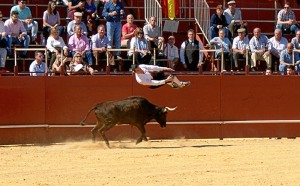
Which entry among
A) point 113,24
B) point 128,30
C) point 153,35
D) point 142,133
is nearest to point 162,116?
point 142,133

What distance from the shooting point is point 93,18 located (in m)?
21.3

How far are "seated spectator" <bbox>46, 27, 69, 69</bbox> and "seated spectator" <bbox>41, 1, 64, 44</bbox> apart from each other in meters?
0.68

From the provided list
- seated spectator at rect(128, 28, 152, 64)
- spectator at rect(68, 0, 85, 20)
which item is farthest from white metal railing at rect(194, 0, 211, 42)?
spectator at rect(68, 0, 85, 20)

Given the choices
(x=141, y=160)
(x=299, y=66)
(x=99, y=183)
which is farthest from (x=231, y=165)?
(x=299, y=66)

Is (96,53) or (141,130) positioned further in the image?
(96,53)

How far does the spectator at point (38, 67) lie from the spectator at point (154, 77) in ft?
5.87

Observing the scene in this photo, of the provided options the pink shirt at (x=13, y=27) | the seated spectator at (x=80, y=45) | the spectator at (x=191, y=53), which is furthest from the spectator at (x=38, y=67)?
the spectator at (x=191, y=53)

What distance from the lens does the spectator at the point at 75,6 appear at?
2084 cm

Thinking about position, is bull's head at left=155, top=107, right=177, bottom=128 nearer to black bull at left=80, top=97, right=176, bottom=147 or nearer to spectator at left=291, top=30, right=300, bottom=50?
black bull at left=80, top=97, right=176, bottom=147

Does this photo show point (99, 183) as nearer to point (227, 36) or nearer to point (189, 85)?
point (189, 85)

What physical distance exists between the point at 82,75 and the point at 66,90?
0.45 meters

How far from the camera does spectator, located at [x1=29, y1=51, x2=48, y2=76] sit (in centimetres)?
1895

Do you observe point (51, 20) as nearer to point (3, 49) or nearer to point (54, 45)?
point (54, 45)

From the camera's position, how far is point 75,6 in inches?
822
